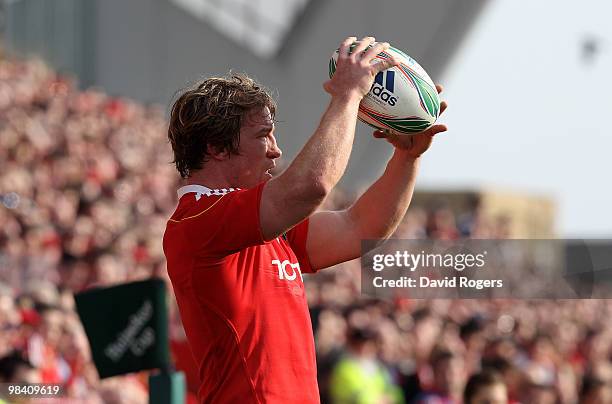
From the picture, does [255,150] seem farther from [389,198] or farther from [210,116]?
[389,198]

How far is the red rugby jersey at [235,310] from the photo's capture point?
3.16m

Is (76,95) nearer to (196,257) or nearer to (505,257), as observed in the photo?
(505,257)

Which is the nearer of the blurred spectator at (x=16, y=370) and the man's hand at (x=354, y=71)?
the man's hand at (x=354, y=71)

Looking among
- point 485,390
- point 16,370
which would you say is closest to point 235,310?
point 16,370

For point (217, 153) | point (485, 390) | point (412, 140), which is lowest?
point (485, 390)

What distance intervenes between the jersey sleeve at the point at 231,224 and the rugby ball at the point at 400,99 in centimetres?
53

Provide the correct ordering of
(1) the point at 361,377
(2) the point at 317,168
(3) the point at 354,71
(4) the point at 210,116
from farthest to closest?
(1) the point at 361,377 → (4) the point at 210,116 → (3) the point at 354,71 → (2) the point at 317,168

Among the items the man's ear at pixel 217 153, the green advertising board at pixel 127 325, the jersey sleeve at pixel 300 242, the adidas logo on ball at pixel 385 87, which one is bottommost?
the green advertising board at pixel 127 325

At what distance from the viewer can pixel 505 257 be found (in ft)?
26.6

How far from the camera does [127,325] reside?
4.72 metres

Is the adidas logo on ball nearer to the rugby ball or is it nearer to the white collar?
the rugby ball

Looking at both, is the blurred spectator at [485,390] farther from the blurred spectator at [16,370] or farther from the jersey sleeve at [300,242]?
the jersey sleeve at [300,242]

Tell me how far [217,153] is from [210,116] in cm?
12

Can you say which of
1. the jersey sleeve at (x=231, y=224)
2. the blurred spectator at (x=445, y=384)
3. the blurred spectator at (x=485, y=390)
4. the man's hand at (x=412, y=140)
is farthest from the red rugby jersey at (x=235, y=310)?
the blurred spectator at (x=445, y=384)
